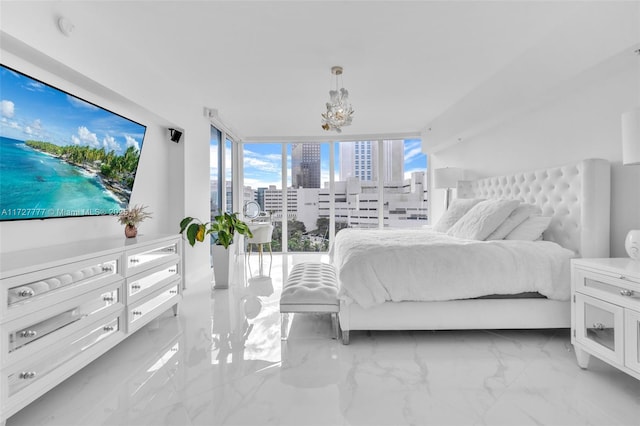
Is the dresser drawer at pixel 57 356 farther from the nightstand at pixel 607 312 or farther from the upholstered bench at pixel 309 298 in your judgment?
the nightstand at pixel 607 312

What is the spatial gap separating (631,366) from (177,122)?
421 centimetres

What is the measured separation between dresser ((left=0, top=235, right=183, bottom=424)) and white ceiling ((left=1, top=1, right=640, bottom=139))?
1.29 metres

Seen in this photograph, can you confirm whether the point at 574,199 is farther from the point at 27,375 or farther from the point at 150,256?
the point at 27,375

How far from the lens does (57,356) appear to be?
160 cm

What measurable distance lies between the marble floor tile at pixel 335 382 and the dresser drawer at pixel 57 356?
205 millimetres

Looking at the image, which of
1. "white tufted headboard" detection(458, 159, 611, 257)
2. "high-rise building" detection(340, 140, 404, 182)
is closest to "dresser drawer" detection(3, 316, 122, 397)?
"white tufted headboard" detection(458, 159, 611, 257)

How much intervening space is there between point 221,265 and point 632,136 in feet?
12.5

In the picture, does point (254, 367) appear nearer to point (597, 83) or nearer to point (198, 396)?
point (198, 396)

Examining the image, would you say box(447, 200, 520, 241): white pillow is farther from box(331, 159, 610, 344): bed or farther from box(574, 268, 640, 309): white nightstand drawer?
box(574, 268, 640, 309): white nightstand drawer

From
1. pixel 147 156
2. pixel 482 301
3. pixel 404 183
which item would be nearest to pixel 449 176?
pixel 404 183

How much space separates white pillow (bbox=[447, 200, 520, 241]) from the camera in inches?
112

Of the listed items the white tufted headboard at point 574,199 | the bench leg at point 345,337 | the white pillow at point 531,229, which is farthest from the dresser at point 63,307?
the white tufted headboard at point 574,199

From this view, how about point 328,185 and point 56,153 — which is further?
point 328,185

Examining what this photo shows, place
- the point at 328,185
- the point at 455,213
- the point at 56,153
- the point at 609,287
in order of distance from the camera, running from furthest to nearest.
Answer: the point at 328,185 < the point at 455,213 < the point at 56,153 < the point at 609,287
